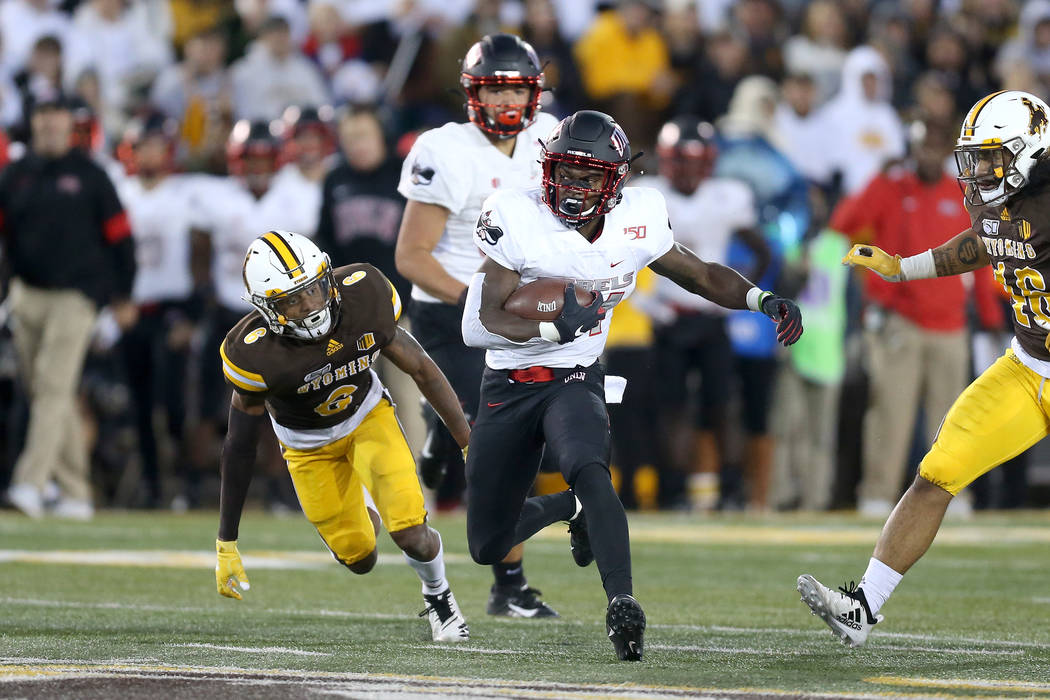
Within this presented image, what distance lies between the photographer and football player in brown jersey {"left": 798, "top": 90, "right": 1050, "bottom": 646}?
533 cm

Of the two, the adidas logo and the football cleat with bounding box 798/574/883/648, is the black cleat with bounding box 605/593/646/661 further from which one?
the adidas logo

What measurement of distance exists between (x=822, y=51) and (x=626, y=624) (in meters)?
9.66

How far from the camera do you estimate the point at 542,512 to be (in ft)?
18.5

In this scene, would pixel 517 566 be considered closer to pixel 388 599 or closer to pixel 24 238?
pixel 388 599

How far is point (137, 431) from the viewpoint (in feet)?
36.9

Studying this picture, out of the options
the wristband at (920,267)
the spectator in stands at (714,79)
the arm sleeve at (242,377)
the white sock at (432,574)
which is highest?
the spectator in stands at (714,79)

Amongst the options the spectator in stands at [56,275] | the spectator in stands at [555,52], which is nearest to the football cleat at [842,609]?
the spectator in stands at [56,275]

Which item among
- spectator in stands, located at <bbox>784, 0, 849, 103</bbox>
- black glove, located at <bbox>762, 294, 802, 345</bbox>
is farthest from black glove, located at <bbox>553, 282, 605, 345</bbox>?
spectator in stands, located at <bbox>784, 0, 849, 103</bbox>

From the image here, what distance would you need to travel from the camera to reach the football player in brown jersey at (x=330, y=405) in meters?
5.60

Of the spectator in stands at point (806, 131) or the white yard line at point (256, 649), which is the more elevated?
the spectator in stands at point (806, 131)

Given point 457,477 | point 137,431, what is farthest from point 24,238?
point 457,477

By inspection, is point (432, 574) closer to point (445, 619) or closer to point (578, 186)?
point (445, 619)

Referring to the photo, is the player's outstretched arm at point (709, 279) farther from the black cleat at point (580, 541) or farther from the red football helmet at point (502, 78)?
the red football helmet at point (502, 78)

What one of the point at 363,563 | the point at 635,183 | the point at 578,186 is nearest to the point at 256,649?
the point at 363,563
